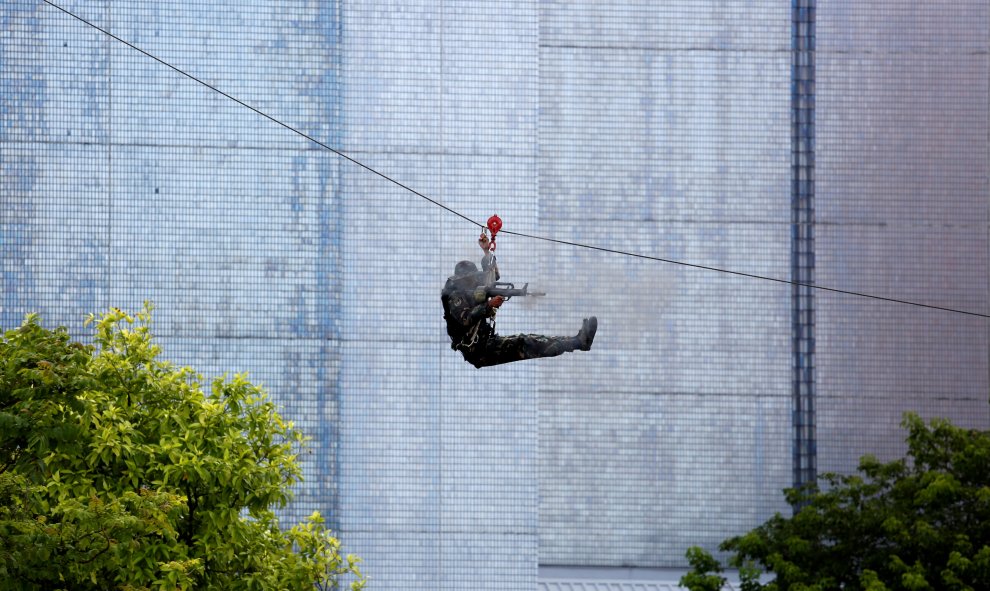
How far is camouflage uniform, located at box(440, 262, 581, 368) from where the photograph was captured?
10.1 meters

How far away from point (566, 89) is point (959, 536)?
9.46m

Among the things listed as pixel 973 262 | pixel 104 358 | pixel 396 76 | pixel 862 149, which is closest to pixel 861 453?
pixel 973 262

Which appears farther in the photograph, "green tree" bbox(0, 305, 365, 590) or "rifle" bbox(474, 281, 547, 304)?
"green tree" bbox(0, 305, 365, 590)

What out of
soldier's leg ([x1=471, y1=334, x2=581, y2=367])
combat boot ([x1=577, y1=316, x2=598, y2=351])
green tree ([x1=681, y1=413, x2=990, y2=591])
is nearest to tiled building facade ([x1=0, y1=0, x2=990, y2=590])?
green tree ([x1=681, y1=413, x2=990, y2=591])

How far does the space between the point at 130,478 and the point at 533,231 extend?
9.16 metres

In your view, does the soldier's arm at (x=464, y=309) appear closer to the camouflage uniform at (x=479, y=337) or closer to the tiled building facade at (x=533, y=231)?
the camouflage uniform at (x=479, y=337)

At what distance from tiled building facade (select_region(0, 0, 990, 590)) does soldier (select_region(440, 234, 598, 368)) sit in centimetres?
840

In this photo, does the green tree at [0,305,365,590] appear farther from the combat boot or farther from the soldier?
the combat boot

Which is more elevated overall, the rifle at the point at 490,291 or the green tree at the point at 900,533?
the rifle at the point at 490,291

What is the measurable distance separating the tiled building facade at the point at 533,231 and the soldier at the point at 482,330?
331 inches

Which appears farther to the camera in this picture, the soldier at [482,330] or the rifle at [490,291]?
the soldier at [482,330]

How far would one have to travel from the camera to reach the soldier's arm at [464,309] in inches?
398

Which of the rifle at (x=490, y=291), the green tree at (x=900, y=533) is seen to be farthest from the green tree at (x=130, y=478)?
the green tree at (x=900, y=533)

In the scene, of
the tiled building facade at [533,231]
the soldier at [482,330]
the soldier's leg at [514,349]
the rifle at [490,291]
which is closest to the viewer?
the rifle at [490,291]
